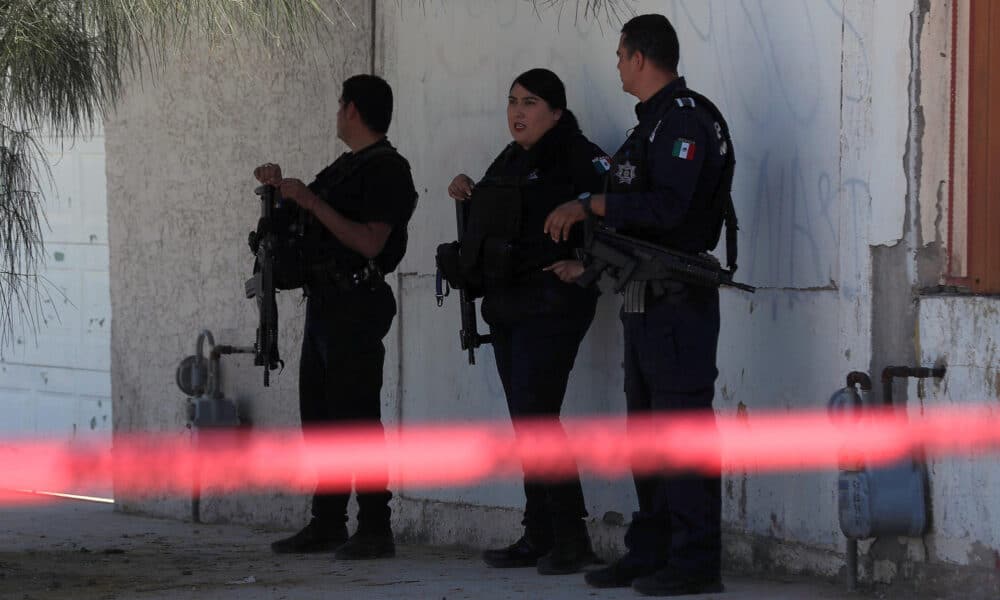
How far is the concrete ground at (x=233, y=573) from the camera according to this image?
5336 mm

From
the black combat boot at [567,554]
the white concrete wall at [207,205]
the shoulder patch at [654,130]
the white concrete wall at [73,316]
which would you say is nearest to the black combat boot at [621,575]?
the black combat boot at [567,554]

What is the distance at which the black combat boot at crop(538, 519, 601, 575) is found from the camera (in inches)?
219

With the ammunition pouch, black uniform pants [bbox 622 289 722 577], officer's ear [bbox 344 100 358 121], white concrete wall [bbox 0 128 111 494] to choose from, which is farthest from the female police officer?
white concrete wall [bbox 0 128 111 494]

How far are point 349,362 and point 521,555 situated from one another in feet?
3.18

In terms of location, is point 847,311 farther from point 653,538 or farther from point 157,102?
point 157,102

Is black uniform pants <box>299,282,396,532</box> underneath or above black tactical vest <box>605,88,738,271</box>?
underneath

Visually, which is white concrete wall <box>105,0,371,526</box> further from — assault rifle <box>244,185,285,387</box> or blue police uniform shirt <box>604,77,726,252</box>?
blue police uniform shirt <box>604,77,726,252</box>

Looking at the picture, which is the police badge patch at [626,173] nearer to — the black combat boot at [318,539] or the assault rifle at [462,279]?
the assault rifle at [462,279]

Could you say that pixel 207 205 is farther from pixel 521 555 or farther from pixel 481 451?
pixel 521 555

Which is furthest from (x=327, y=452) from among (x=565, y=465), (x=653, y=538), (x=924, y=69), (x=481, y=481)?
(x=924, y=69)

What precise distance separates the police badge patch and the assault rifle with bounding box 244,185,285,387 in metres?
1.57

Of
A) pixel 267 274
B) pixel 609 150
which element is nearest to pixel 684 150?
pixel 609 150

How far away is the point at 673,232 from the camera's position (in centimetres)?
503

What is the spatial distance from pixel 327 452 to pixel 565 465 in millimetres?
1203
